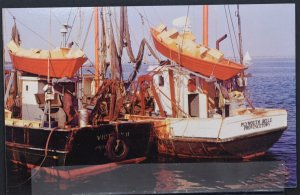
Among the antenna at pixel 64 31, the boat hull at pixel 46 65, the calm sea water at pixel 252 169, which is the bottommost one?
the calm sea water at pixel 252 169

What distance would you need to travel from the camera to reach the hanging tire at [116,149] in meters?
4.59

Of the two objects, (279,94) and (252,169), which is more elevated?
(279,94)

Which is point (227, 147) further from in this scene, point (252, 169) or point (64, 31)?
point (64, 31)

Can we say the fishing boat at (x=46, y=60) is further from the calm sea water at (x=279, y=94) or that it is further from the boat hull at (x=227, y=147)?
the calm sea water at (x=279, y=94)

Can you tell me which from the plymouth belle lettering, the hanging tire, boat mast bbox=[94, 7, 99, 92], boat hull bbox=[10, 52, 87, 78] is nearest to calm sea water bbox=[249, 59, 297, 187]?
the plymouth belle lettering

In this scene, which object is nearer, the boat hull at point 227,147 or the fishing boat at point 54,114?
the fishing boat at point 54,114

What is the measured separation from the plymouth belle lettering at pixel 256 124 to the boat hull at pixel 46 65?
1.29 metres

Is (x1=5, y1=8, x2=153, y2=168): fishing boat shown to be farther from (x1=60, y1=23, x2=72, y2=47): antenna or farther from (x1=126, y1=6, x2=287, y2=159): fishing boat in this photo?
(x1=126, y1=6, x2=287, y2=159): fishing boat

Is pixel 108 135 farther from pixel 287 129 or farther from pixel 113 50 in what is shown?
pixel 287 129

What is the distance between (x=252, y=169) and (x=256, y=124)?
339 mm

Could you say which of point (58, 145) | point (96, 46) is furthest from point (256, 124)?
point (58, 145)

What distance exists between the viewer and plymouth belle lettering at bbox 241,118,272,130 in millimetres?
4621

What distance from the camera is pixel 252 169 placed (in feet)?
15.3

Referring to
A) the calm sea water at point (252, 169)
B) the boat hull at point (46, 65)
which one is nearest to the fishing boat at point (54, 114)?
the boat hull at point (46, 65)
